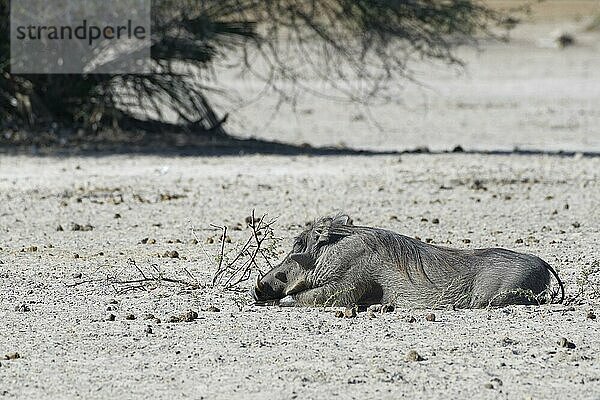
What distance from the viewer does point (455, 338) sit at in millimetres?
6121

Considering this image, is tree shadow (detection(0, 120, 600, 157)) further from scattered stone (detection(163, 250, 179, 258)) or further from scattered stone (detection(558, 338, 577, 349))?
scattered stone (detection(558, 338, 577, 349))

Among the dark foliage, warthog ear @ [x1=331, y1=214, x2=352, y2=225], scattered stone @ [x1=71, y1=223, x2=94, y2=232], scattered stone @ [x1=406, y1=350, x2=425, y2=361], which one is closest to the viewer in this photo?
scattered stone @ [x1=406, y1=350, x2=425, y2=361]

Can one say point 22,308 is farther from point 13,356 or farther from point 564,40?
point 564,40

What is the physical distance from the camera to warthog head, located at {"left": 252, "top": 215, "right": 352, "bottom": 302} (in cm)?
707

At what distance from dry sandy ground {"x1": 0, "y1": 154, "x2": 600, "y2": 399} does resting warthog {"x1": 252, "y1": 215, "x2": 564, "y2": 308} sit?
130 millimetres

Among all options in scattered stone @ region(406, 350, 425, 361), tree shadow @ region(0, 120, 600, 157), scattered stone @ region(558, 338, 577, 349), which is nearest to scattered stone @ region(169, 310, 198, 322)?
scattered stone @ region(406, 350, 425, 361)

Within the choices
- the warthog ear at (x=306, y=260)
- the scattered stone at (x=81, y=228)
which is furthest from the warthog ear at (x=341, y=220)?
the scattered stone at (x=81, y=228)

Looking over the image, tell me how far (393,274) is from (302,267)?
0.54 metres

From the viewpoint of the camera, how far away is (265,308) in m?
6.96

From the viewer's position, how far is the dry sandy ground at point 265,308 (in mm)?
5445

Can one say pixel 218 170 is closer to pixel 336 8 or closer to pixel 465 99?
pixel 336 8

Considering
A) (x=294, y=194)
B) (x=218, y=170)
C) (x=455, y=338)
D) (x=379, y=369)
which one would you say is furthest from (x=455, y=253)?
(x=218, y=170)

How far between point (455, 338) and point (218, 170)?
7884 mm

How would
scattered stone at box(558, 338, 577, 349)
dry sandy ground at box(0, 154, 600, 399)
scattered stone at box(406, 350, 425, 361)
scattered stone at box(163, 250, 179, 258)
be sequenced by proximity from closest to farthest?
dry sandy ground at box(0, 154, 600, 399) → scattered stone at box(406, 350, 425, 361) → scattered stone at box(558, 338, 577, 349) → scattered stone at box(163, 250, 179, 258)
